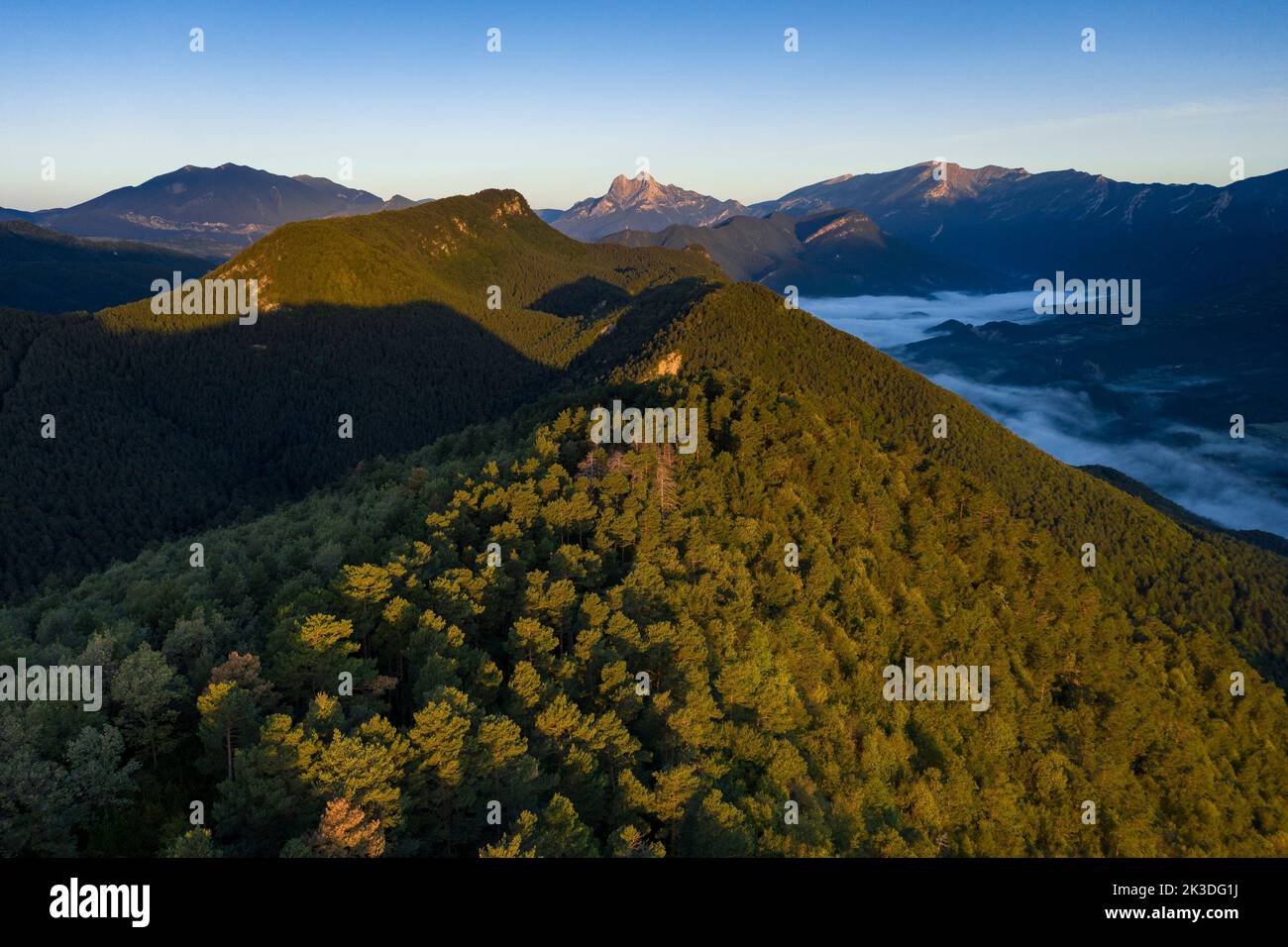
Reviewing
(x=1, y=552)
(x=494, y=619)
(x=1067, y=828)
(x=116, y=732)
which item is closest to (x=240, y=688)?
(x=116, y=732)

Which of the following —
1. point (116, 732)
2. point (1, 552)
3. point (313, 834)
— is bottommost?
point (1, 552)

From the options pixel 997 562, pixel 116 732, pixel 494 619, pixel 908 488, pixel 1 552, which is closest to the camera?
pixel 116 732
